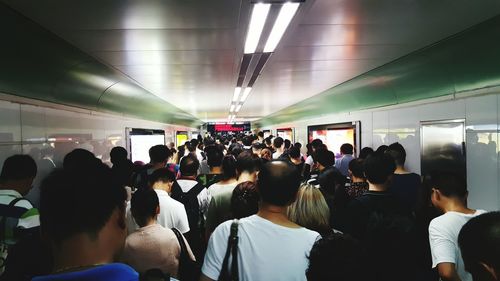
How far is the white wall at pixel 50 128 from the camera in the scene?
3469 millimetres

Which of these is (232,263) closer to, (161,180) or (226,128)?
(161,180)

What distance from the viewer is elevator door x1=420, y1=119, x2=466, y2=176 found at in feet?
14.7

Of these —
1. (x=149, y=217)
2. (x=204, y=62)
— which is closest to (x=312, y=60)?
(x=204, y=62)

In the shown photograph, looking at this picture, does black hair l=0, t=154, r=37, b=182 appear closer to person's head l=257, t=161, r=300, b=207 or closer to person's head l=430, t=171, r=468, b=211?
person's head l=257, t=161, r=300, b=207

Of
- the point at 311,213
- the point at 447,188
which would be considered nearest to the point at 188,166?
the point at 311,213

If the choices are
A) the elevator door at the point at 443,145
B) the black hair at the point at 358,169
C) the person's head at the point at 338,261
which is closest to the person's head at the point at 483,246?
the person's head at the point at 338,261

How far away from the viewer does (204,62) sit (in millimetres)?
5457

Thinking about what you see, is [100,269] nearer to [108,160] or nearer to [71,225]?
[71,225]

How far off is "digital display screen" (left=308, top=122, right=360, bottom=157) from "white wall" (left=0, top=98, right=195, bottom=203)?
5.33 metres

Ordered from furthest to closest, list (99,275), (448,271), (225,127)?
(225,127)
(448,271)
(99,275)

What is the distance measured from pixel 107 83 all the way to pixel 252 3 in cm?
415

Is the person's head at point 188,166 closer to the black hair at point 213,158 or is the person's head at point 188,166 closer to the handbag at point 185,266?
the black hair at point 213,158

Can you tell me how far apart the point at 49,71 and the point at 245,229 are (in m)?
3.57

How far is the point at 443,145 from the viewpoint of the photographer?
15.9 ft
